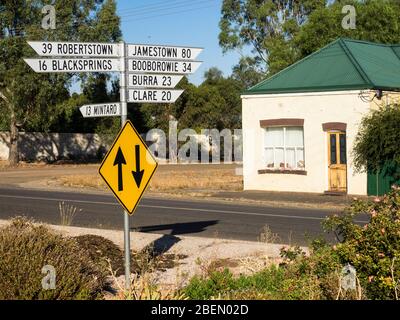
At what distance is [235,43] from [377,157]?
34.4m

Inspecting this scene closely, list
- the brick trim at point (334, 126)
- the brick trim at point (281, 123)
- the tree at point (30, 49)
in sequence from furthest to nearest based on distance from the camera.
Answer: the tree at point (30, 49), the brick trim at point (281, 123), the brick trim at point (334, 126)

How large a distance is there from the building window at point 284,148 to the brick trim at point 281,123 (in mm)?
246

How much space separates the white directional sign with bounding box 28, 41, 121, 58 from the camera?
866 centimetres

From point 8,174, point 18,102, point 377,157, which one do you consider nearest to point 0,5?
point 18,102

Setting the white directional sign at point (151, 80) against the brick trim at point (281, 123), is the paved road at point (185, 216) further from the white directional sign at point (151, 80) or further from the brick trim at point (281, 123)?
the white directional sign at point (151, 80)

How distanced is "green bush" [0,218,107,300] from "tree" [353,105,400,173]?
16.8 meters

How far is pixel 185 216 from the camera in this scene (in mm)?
18328

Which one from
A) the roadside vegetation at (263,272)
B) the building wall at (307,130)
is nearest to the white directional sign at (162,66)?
the roadside vegetation at (263,272)

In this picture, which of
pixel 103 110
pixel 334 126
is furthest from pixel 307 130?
pixel 103 110

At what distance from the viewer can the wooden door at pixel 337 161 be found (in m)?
24.7

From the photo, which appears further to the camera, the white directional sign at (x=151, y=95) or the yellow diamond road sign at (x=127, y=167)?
the white directional sign at (x=151, y=95)

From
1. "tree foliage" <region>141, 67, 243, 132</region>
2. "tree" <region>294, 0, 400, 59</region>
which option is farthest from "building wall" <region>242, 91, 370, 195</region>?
"tree foliage" <region>141, 67, 243, 132</region>

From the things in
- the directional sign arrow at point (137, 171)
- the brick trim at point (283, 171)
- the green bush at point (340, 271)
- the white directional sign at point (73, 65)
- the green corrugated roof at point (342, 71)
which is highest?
the green corrugated roof at point (342, 71)

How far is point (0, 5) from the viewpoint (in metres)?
45.6
